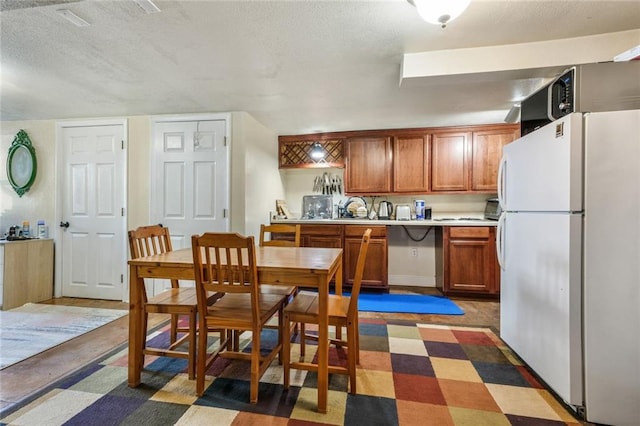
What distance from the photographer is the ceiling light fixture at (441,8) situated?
134 cm

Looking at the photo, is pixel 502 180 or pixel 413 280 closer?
pixel 502 180

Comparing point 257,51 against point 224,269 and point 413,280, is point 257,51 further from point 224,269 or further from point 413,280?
point 413,280

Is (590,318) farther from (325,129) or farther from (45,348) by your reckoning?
(45,348)

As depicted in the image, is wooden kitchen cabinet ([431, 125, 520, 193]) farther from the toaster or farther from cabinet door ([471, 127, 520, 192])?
the toaster

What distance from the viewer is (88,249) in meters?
3.49

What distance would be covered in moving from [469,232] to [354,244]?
1.41m

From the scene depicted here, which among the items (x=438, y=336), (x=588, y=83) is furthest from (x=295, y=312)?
(x=588, y=83)

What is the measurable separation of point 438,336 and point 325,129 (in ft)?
9.32

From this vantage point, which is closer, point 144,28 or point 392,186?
point 144,28

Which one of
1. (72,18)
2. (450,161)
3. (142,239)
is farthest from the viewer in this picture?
(450,161)

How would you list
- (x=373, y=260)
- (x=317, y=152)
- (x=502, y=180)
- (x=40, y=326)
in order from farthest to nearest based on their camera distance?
(x=317, y=152) < (x=373, y=260) < (x=40, y=326) < (x=502, y=180)

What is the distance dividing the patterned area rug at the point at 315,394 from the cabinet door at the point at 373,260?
1542 mm

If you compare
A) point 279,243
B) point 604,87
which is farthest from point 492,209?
point 279,243

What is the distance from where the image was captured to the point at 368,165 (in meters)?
4.01
